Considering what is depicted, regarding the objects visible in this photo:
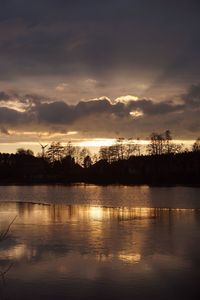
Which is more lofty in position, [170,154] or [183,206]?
[170,154]

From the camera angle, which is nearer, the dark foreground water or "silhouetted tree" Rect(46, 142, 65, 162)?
the dark foreground water

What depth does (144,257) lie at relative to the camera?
1408 cm

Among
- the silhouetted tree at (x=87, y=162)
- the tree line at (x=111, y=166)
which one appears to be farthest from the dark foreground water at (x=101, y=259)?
the silhouetted tree at (x=87, y=162)

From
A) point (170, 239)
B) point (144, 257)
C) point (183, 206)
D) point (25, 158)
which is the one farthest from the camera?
point (25, 158)

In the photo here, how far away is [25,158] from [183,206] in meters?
91.8

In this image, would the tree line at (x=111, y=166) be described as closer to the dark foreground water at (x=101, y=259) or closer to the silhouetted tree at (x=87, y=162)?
the silhouetted tree at (x=87, y=162)

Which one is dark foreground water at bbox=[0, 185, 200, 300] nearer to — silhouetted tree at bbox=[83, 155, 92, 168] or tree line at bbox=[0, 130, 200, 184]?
tree line at bbox=[0, 130, 200, 184]

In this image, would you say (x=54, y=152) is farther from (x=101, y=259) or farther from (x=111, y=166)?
(x=101, y=259)

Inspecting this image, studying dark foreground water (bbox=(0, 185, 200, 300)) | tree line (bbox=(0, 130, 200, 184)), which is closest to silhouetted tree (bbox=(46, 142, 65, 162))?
tree line (bbox=(0, 130, 200, 184))

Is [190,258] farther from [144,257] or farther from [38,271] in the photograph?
[38,271]

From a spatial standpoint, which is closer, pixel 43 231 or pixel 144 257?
pixel 144 257

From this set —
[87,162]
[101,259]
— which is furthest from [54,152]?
[101,259]

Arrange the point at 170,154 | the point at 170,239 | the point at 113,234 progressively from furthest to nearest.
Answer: the point at 170,154 → the point at 113,234 → the point at 170,239

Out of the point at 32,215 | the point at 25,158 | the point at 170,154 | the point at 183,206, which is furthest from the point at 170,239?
the point at 25,158
